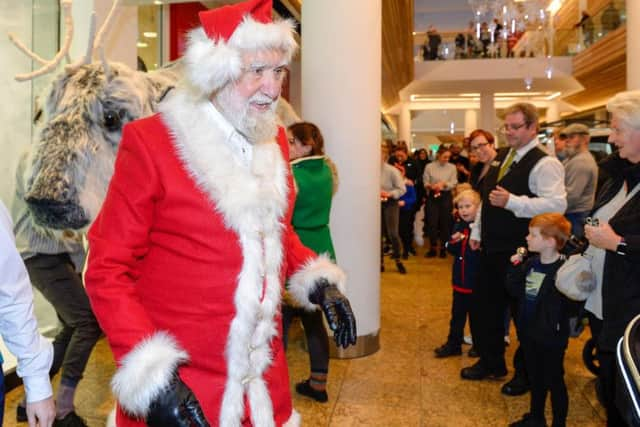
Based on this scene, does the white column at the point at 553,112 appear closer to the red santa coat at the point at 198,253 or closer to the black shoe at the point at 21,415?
the black shoe at the point at 21,415

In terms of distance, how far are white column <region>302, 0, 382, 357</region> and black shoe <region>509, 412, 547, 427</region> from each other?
1.32 meters

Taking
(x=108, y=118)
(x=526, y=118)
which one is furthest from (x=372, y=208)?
(x=108, y=118)

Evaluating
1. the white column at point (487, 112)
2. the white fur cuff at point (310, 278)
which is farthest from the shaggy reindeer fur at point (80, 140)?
the white column at point (487, 112)

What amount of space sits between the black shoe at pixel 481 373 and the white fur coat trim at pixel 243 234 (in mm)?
2615

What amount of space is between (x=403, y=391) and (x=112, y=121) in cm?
226

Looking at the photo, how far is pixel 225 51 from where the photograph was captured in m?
1.47

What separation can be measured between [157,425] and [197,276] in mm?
342

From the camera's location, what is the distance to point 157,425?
1270mm

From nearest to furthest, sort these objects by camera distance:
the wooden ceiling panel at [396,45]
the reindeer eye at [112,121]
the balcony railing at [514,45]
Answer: the reindeer eye at [112,121] < the wooden ceiling panel at [396,45] < the balcony railing at [514,45]

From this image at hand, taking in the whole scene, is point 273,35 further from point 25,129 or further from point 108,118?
point 25,129

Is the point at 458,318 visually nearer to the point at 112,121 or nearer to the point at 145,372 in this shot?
the point at 112,121

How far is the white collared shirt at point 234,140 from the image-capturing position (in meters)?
1.53

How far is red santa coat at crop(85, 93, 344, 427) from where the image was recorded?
4.61ft

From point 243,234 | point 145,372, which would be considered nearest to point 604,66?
point 243,234
